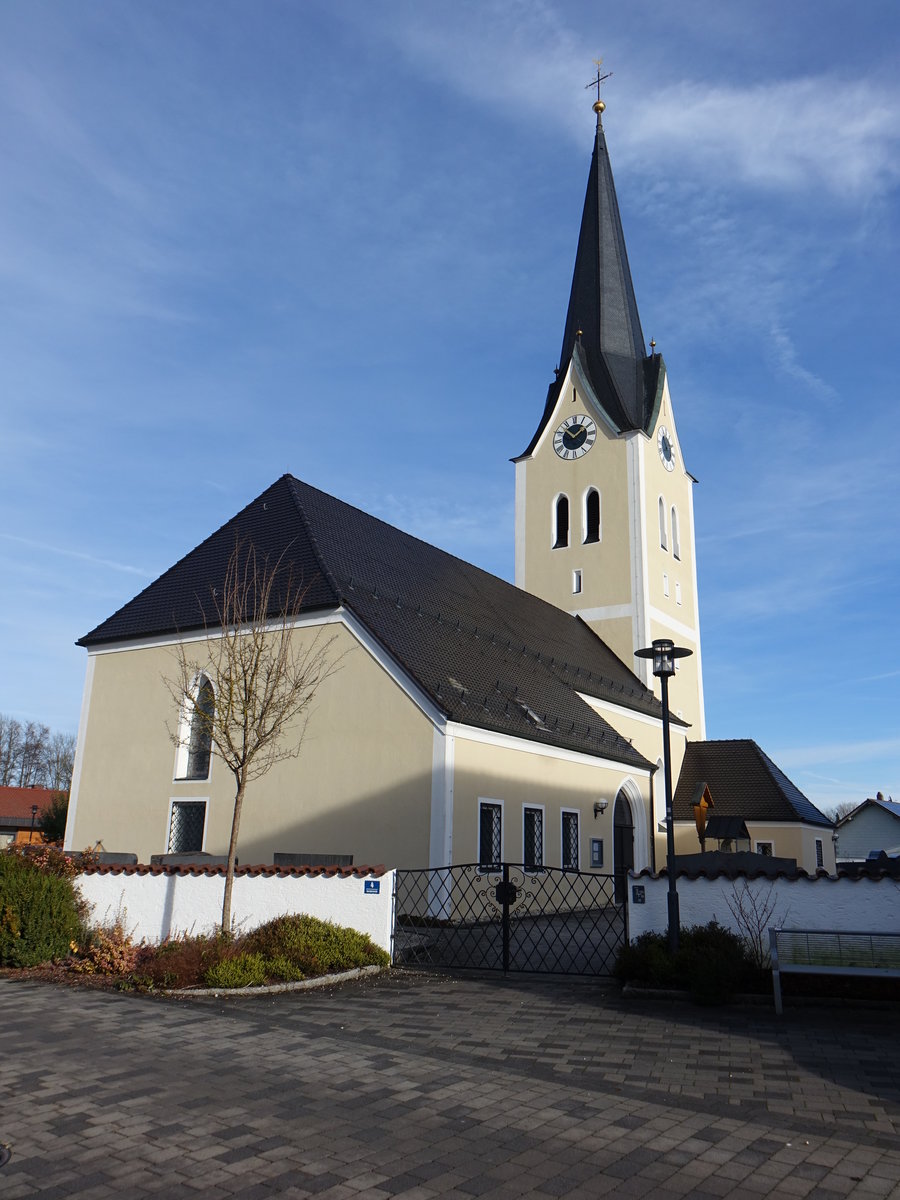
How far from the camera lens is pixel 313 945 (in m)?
12.3

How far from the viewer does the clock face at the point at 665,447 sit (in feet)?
135

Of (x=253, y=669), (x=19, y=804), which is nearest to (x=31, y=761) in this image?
(x=19, y=804)

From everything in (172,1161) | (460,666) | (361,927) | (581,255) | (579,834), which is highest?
(581,255)

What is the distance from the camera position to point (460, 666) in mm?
21688

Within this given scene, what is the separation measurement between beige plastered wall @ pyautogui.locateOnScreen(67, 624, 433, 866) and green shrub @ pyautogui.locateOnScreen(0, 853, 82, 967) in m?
6.34

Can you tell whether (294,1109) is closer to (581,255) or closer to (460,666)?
(460,666)

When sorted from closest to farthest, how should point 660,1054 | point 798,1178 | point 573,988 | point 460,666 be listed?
point 798,1178 → point 660,1054 → point 573,988 → point 460,666

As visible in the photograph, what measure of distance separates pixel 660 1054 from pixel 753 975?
3.14m

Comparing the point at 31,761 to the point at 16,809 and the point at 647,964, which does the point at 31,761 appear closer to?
the point at 16,809

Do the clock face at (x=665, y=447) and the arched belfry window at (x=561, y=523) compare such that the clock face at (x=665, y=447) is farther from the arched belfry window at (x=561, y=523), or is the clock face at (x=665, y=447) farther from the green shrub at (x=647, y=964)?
the green shrub at (x=647, y=964)

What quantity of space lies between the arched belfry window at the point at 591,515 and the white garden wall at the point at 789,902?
27.5 meters

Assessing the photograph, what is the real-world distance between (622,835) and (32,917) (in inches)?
680

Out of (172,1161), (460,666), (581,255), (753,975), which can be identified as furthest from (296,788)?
(581,255)

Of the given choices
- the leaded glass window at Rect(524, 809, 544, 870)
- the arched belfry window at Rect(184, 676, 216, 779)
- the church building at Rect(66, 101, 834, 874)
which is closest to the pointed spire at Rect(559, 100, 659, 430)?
the church building at Rect(66, 101, 834, 874)
